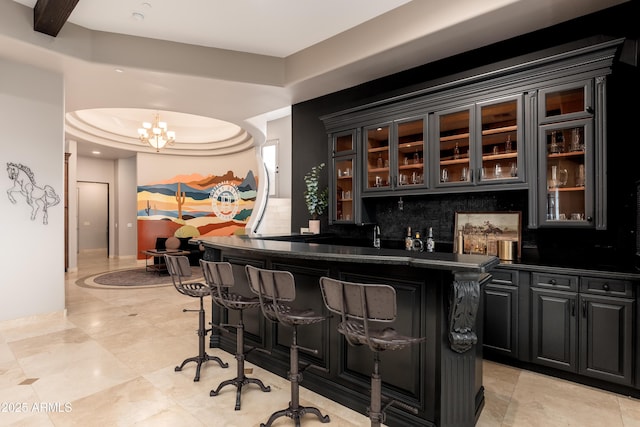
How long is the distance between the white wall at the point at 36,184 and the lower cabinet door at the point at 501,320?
522 centimetres

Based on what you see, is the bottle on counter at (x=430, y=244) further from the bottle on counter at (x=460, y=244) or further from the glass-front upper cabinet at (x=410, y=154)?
the glass-front upper cabinet at (x=410, y=154)

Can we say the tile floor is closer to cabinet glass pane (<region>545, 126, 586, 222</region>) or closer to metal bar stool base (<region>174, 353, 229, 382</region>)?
metal bar stool base (<region>174, 353, 229, 382</region>)

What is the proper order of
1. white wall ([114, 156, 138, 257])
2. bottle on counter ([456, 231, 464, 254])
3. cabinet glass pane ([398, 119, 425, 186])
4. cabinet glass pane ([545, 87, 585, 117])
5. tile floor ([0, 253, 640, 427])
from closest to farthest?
tile floor ([0, 253, 640, 427]) < cabinet glass pane ([545, 87, 585, 117]) < bottle on counter ([456, 231, 464, 254]) < cabinet glass pane ([398, 119, 425, 186]) < white wall ([114, 156, 138, 257])

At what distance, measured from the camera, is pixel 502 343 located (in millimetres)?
3174

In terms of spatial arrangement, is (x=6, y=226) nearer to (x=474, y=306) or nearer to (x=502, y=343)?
(x=474, y=306)

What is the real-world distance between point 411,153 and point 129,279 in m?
6.61

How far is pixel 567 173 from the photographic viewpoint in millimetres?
3023

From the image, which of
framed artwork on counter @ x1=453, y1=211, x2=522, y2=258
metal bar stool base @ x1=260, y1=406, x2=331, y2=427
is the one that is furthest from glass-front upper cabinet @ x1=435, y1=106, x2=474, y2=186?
metal bar stool base @ x1=260, y1=406, x2=331, y2=427

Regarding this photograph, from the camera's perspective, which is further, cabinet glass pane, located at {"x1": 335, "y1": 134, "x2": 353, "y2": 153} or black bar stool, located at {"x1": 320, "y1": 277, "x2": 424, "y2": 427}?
cabinet glass pane, located at {"x1": 335, "y1": 134, "x2": 353, "y2": 153}

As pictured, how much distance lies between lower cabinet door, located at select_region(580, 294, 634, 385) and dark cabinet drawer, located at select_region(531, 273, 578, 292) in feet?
0.37

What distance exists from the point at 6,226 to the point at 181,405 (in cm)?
343

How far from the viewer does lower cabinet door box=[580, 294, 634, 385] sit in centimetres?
261

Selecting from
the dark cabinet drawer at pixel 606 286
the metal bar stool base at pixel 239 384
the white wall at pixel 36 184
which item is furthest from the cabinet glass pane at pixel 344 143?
the white wall at pixel 36 184


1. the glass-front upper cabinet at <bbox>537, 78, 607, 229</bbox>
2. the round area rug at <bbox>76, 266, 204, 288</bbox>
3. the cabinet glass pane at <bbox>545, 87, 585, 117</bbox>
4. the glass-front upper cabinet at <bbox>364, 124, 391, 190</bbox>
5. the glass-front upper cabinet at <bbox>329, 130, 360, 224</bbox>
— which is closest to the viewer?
the glass-front upper cabinet at <bbox>537, 78, 607, 229</bbox>
